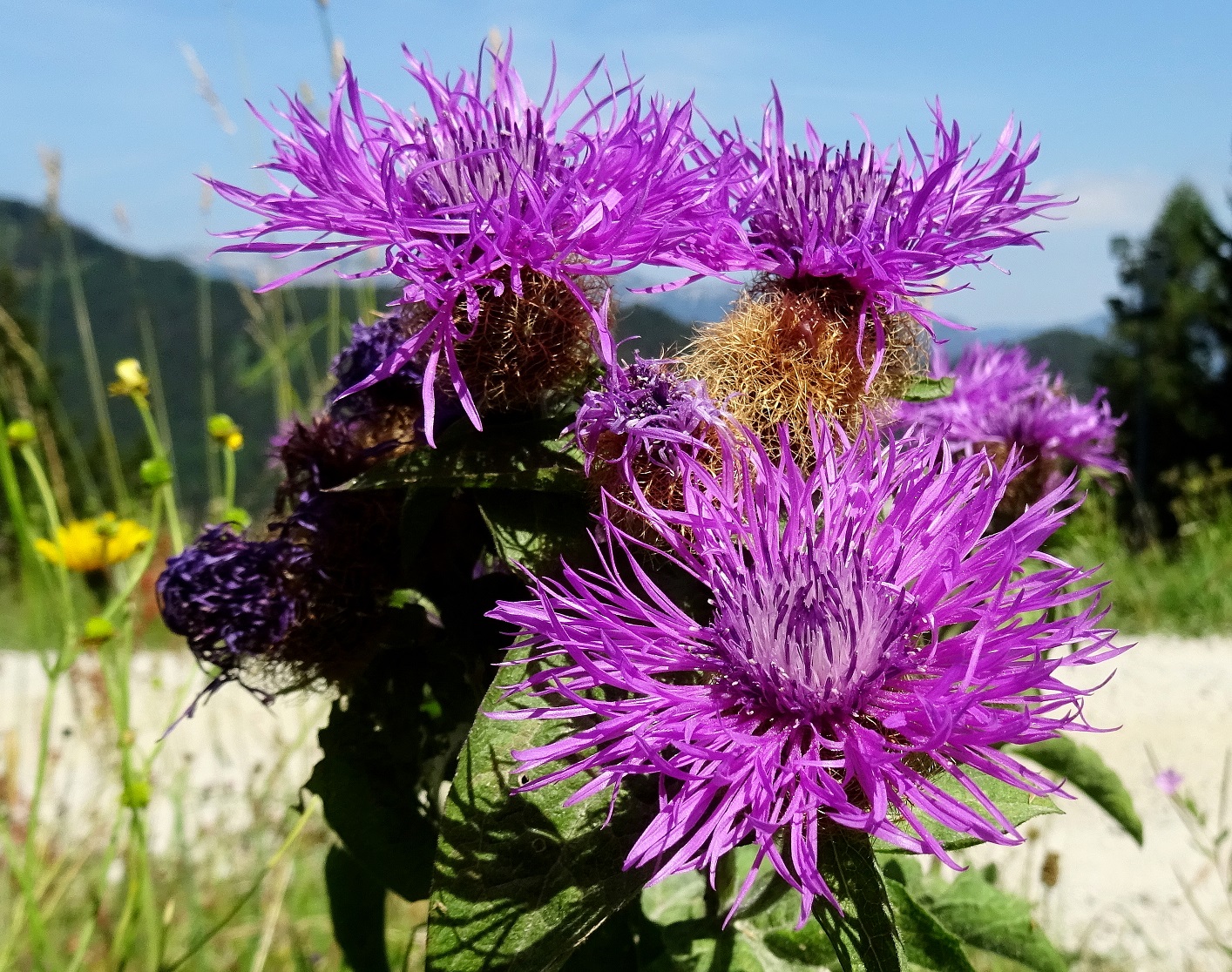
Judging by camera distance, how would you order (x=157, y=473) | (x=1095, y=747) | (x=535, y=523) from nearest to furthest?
(x=535, y=523) < (x=157, y=473) < (x=1095, y=747)

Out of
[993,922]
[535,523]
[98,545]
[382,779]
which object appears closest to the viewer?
[535,523]

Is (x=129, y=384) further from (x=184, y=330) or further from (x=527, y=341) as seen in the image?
(x=184, y=330)

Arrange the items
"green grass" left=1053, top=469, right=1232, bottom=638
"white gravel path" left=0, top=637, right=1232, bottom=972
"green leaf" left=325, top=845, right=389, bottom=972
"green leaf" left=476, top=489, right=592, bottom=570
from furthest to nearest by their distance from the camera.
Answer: "green grass" left=1053, top=469, right=1232, bottom=638 → "white gravel path" left=0, top=637, right=1232, bottom=972 → "green leaf" left=325, top=845, right=389, bottom=972 → "green leaf" left=476, top=489, right=592, bottom=570

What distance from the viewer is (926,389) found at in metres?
1.22

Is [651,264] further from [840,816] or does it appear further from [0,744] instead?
[0,744]

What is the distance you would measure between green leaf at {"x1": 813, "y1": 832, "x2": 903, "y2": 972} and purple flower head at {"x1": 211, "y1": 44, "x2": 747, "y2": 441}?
20.4 inches

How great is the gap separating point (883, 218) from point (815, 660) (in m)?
0.55

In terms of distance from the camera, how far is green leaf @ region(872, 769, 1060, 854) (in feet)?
2.75

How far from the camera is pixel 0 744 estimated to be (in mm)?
6266

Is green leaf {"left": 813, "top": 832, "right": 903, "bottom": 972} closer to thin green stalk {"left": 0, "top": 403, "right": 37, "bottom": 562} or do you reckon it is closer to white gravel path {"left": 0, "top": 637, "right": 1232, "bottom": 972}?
thin green stalk {"left": 0, "top": 403, "right": 37, "bottom": 562}

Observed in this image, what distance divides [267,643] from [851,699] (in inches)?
29.8

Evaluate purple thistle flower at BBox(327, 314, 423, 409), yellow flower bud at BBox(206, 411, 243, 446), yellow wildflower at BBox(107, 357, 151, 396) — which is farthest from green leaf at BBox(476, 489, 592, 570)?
yellow wildflower at BBox(107, 357, 151, 396)

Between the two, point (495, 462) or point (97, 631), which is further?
point (97, 631)

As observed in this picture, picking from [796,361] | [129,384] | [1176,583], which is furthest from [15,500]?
[1176,583]
